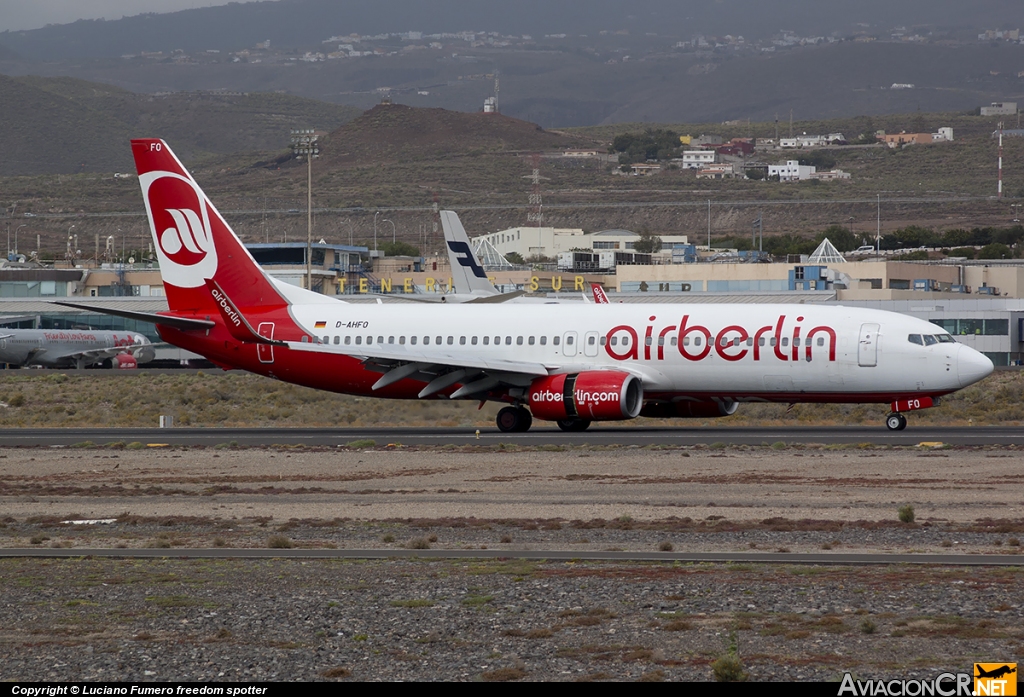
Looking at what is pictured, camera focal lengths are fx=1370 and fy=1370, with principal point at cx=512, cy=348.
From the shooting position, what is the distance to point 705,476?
25797mm

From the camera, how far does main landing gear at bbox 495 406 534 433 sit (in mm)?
37719

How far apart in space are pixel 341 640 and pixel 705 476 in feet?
47.5

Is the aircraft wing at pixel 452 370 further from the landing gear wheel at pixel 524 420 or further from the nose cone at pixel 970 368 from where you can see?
the nose cone at pixel 970 368

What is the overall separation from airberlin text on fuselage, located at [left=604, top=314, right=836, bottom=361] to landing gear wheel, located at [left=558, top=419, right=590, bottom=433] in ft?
7.80

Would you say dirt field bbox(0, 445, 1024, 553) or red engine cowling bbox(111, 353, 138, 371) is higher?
red engine cowling bbox(111, 353, 138, 371)

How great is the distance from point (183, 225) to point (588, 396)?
14096mm

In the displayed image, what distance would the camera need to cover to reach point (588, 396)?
3559 centimetres

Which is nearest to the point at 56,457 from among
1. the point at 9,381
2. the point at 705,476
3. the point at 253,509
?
the point at 253,509

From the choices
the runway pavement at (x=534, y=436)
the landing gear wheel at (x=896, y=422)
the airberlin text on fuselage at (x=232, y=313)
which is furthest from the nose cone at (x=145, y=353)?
the landing gear wheel at (x=896, y=422)

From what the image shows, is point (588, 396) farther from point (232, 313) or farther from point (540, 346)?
point (232, 313)

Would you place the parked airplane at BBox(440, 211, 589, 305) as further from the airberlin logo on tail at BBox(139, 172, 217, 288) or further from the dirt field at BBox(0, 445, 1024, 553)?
the dirt field at BBox(0, 445, 1024, 553)

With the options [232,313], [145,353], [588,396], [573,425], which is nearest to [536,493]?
[588,396]

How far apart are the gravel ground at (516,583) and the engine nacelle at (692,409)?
10.3 m

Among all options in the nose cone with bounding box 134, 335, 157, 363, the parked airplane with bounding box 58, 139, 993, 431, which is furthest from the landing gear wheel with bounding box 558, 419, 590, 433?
the nose cone with bounding box 134, 335, 157, 363
